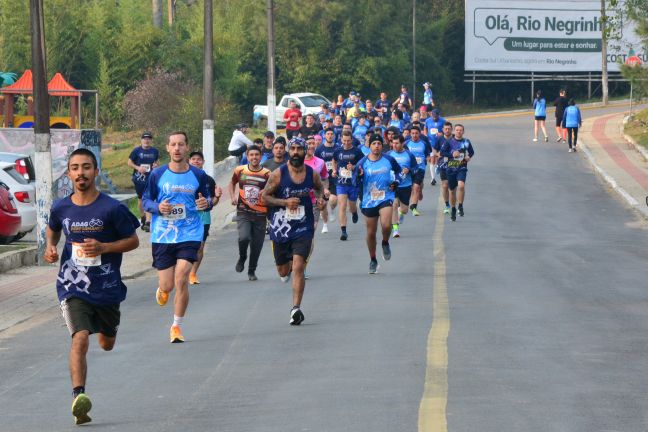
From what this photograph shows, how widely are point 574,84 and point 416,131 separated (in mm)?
44046

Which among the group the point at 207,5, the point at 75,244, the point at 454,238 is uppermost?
the point at 207,5

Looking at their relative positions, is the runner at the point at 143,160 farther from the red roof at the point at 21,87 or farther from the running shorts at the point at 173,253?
the red roof at the point at 21,87

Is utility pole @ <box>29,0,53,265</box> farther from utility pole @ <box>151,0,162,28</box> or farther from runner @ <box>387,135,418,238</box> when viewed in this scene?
utility pole @ <box>151,0,162,28</box>

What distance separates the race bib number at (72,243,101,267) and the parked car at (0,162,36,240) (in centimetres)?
1406

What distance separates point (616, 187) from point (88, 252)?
25.7 m

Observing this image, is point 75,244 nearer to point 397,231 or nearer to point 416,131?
point 397,231

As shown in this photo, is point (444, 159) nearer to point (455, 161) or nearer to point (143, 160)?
point (455, 161)

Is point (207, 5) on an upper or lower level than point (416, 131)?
upper

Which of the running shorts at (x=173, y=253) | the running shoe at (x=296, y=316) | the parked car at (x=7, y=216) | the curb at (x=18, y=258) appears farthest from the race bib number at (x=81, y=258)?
the parked car at (x=7, y=216)

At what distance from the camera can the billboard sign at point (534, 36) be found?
6650 cm

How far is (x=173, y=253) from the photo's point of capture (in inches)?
504

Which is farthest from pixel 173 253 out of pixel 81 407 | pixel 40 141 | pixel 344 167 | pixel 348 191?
pixel 348 191

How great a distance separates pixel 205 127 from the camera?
2959cm

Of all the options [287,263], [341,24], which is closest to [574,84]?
[341,24]
